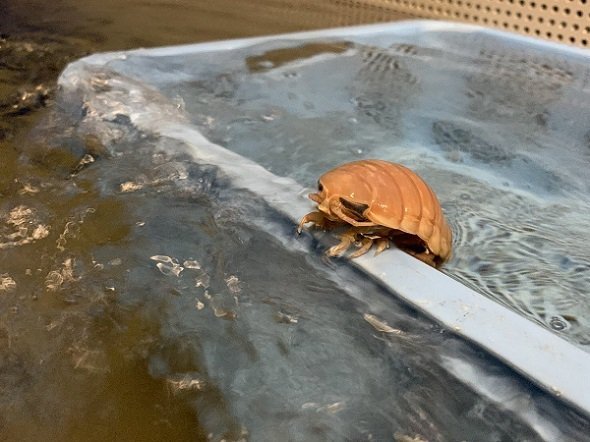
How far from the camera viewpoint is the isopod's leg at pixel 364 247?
4.37 feet

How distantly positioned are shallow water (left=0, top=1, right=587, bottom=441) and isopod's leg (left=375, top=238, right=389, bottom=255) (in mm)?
81

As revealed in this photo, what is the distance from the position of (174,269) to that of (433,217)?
0.72 metres

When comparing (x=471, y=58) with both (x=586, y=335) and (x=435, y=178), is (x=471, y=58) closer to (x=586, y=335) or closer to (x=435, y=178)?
(x=435, y=178)

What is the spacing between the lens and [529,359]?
3.28 ft

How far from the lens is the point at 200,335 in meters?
1.36

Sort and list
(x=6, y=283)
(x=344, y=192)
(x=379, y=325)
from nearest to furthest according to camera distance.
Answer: (x=379, y=325) → (x=344, y=192) → (x=6, y=283)

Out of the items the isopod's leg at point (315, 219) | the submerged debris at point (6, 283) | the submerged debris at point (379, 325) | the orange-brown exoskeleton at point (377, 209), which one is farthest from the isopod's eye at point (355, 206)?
the submerged debris at point (6, 283)

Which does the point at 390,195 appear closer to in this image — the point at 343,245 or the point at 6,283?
the point at 343,245

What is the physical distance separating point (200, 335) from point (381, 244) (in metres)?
0.48

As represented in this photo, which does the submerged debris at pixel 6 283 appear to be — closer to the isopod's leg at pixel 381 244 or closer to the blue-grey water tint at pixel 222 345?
the blue-grey water tint at pixel 222 345

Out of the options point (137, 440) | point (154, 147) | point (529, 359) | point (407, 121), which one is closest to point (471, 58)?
point (407, 121)

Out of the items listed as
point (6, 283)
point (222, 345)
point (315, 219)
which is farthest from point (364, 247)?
point (6, 283)

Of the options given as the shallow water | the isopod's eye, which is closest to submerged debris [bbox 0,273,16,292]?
the shallow water

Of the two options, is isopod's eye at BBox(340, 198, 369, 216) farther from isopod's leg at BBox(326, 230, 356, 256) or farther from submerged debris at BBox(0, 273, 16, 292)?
submerged debris at BBox(0, 273, 16, 292)
